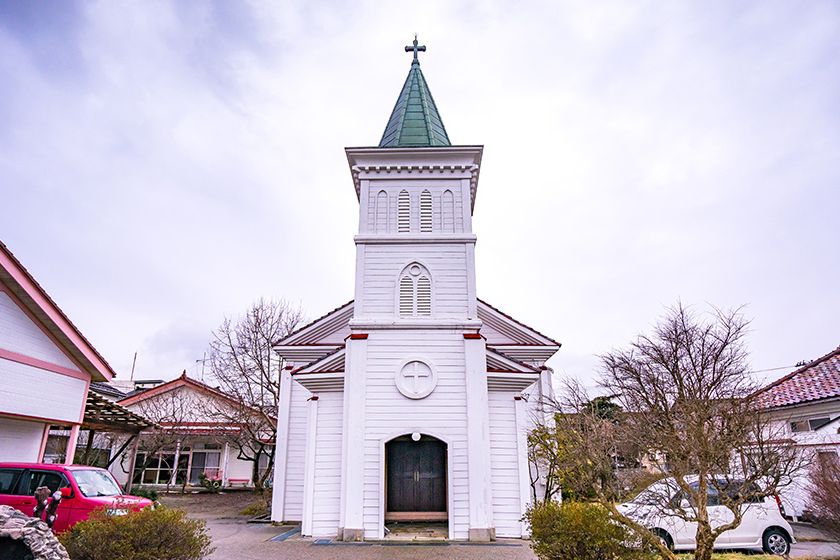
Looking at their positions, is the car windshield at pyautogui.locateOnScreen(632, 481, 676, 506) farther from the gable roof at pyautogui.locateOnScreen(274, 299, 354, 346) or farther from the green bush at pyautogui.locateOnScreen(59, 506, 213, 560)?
the gable roof at pyautogui.locateOnScreen(274, 299, 354, 346)

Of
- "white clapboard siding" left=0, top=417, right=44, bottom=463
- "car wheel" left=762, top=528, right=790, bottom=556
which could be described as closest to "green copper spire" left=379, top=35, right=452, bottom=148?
"white clapboard siding" left=0, top=417, right=44, bottom=463

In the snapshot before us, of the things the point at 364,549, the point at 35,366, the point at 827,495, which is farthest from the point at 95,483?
the point at 827,495

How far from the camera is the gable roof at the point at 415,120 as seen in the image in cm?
1694

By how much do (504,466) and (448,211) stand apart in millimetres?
7500

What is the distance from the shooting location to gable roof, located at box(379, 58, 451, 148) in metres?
16.9

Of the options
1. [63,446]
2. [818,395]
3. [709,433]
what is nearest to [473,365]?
[709,433]

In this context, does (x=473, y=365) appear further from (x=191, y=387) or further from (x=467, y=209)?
(x=191, y=387)

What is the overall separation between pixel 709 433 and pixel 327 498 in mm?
9717

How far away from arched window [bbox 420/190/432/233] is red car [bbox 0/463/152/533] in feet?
32.4

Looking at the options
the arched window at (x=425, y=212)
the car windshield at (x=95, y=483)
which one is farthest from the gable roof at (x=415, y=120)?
the car windshield at (x=95, y=483)

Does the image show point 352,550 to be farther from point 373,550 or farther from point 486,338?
point 486,338

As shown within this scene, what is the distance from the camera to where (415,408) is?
45.2 ft

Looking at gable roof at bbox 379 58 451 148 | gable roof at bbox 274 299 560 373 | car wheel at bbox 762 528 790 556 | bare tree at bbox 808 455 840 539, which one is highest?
gable roof at bbox 379 58 451 148

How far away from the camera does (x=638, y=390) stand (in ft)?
36.3
